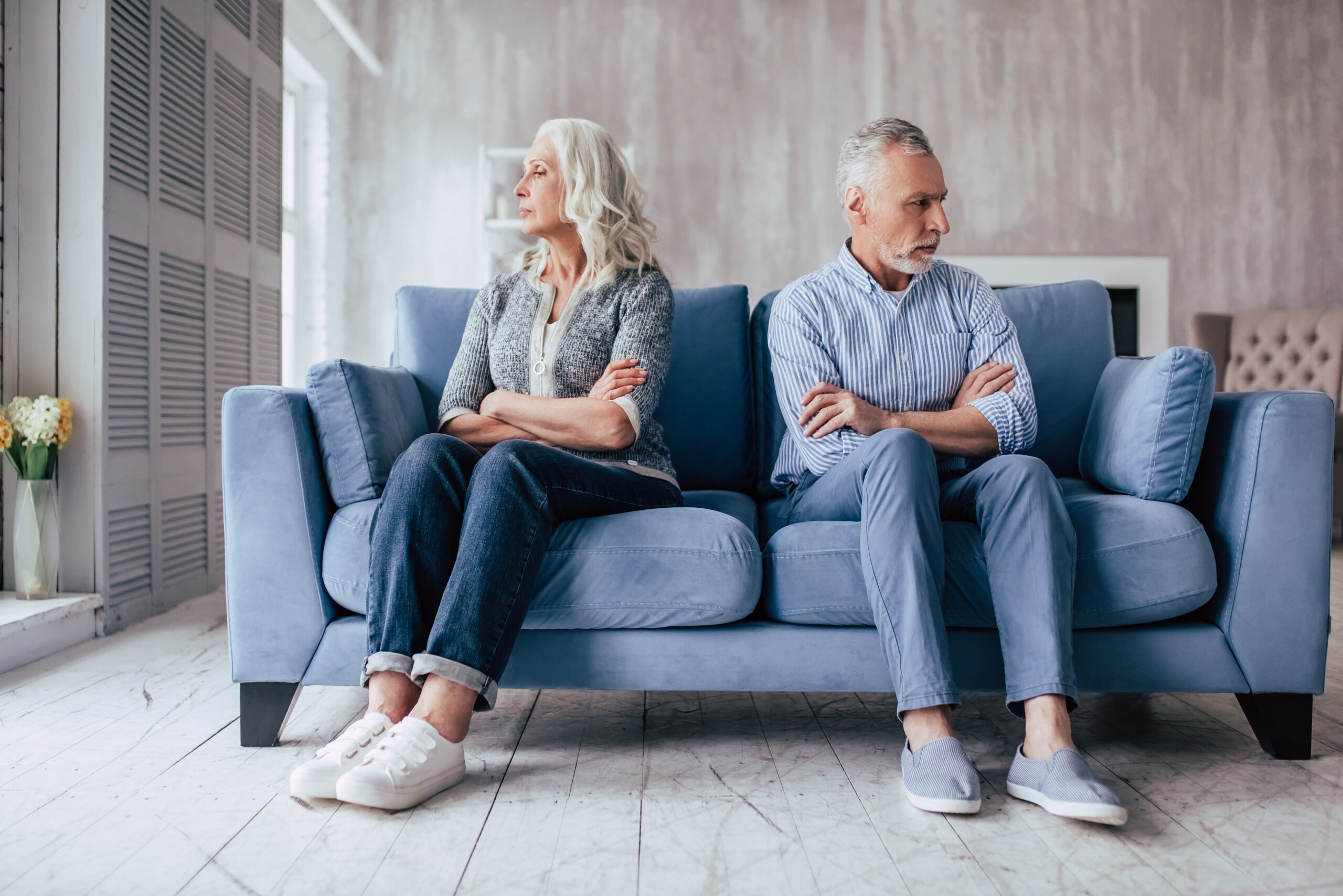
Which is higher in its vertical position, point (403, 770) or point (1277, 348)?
point (1277, 348)

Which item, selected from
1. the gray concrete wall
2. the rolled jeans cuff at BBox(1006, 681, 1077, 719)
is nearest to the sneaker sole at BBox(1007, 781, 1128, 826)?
the rolled jeans cuff at BBox(1006, 681, 1077, 719)

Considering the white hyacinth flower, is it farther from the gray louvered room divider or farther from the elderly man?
the elderly man

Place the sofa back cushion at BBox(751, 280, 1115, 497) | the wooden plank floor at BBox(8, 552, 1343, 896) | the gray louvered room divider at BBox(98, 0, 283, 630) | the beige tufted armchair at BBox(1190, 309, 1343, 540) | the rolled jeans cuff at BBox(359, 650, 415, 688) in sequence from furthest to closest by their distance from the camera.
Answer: the beige tufted armchair at BBox(1190, 309, 1343, 540) → the gray louvered room divider at BBox(98, 0, 283, 630) → the sofa back cushion at BBox(751, 280, 1115, 497) → the rolled jeans cuff at BBox(359, 650, 415, 688) → the wooden plank floor at BBox(8, 552, 1343, 896)

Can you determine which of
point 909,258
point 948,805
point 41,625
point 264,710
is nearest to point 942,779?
point 948,805

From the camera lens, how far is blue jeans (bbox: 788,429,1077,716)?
125cm

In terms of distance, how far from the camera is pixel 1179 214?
15.4 feet

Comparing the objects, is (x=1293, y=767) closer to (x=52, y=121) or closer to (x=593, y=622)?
(x=593, y=622)

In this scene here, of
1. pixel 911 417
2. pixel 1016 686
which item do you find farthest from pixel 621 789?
pixel 911 417

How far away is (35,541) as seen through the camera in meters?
2.12

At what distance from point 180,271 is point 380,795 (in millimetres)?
1963

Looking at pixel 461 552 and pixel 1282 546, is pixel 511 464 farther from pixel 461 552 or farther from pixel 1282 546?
pixel 1282 546

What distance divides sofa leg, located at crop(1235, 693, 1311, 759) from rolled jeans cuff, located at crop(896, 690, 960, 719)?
544 millimetres

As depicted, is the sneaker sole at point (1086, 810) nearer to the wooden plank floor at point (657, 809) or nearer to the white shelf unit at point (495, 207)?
the wooden plank floor at point (657, 809)

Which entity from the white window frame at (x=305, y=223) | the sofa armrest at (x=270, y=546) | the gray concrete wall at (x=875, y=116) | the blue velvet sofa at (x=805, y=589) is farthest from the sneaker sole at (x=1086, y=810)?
the white window frame at (x=305, y=223)
